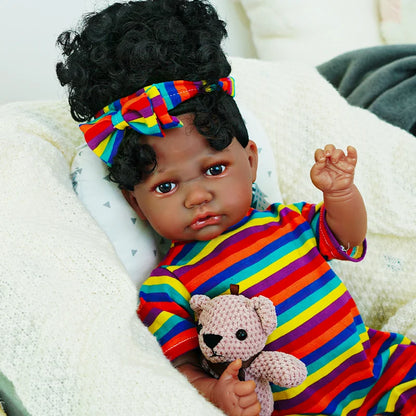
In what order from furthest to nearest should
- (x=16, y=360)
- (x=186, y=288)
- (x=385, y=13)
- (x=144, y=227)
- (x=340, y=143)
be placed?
(x=385, y=13)
(x=340, y=143)
(x=144, y=227)
(x=186, y=288)
(x=16, y=360)

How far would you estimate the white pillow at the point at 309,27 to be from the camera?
1616 mm

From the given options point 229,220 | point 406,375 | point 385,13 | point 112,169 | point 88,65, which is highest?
point 88,65

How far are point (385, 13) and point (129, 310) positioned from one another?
1456 millimetres

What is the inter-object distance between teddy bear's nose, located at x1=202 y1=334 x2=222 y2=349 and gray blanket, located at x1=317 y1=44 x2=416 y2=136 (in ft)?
2.79

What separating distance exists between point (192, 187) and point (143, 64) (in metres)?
0.20

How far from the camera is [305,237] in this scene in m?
0.91

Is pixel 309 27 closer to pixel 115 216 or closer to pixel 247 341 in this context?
pixel 115 216

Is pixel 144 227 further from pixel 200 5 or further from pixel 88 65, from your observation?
pixel 200 5

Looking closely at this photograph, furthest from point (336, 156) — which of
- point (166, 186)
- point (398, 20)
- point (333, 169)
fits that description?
point (398, 20)

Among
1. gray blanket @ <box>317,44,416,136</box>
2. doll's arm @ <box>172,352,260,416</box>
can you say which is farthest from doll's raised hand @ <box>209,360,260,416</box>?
gray blanket @ <box>317,44,416,136</box>

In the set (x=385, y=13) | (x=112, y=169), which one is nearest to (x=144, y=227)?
(x=112, y=169)

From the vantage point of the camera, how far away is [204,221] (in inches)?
33.1

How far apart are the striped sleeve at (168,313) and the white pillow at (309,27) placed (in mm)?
1040

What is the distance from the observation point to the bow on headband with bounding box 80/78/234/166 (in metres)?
0.80
